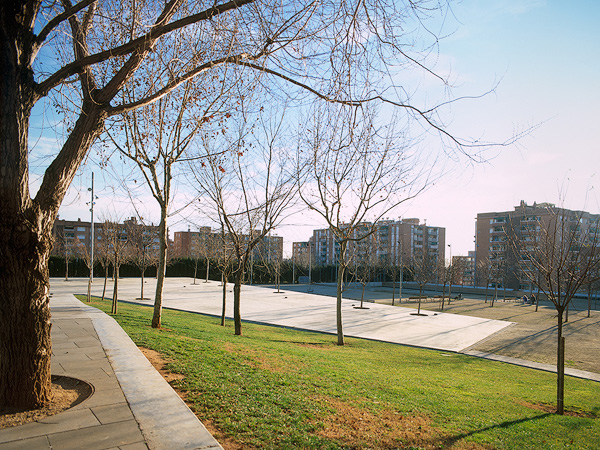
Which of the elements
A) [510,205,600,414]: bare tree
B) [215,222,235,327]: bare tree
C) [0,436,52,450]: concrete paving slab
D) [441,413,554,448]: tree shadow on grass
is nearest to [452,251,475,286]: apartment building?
[215,222,235,327]: bare tree

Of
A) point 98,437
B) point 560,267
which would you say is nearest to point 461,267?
point 560,267

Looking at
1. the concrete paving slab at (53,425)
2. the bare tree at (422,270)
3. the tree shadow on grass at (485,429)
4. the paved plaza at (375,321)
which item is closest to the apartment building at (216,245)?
the paved plaza at (375,321)

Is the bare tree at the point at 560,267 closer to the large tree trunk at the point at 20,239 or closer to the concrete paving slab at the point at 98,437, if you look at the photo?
the concrete paving slab at the point at 98,437

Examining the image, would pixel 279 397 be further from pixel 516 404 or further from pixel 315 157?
pixel 315 157

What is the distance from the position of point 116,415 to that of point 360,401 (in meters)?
3.06

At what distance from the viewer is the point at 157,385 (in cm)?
511

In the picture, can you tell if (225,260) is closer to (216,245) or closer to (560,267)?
(560,267)

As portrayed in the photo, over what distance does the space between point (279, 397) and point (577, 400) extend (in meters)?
6.81

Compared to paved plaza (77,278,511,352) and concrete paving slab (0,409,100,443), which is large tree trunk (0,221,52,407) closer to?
concrete paving slab (0,409,100,443)

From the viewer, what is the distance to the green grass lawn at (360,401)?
423 centimetres

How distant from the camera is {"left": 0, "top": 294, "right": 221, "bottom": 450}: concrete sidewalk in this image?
3525 millimetres

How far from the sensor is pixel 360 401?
5.52 m

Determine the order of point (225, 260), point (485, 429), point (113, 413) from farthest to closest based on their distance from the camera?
point (225, 260)
point (485, 429)
point (113, 413)

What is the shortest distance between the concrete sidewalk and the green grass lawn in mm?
325
